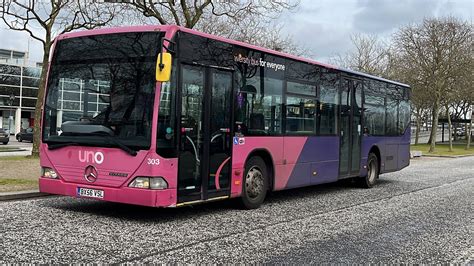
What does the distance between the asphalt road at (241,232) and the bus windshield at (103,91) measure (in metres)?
1.36

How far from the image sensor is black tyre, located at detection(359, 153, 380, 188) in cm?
1434

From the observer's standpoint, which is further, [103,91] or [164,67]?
[103,91]

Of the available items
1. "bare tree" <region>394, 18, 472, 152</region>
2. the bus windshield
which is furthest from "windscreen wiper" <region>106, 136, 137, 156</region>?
"bare tree" <region>394, 18, 472, 152</region>

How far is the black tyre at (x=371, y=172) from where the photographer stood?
1434 cm

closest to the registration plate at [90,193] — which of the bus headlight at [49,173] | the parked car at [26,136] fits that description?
the bus headlight at [49,173]

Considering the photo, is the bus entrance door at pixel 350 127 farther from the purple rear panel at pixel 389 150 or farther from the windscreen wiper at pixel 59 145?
the windscreen wiper at pixel 59 145

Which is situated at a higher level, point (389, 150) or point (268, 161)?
point (389, 150)

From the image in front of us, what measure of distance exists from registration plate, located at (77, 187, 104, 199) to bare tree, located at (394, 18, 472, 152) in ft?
113

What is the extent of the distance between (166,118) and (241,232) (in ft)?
6.74

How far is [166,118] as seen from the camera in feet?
25.3

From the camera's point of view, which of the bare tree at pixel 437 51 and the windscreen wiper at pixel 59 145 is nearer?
the windscreen wiper at pixel 59 145

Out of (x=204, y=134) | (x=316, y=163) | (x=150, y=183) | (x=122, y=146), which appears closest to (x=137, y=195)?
(x=150, y=183)

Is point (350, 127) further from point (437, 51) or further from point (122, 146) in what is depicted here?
point (437, 51)

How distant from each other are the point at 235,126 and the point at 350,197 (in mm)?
4654
